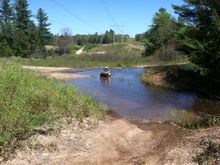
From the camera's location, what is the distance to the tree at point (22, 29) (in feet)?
242

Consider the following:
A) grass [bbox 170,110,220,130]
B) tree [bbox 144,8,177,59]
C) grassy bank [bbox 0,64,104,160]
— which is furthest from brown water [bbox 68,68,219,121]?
tree [bbox 144,8,177,59]

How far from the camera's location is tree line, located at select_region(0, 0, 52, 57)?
73.8 metres

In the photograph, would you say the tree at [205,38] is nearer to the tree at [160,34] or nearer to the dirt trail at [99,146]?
the dirt trail at [99,146]

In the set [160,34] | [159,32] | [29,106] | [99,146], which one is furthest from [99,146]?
[159,32]

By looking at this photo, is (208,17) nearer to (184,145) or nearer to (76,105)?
(76,105)

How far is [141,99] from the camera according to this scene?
25891 millimetres

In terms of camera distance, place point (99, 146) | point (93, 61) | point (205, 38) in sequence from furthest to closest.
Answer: point (93, 61)
point (205, 38)
point (99, 146)

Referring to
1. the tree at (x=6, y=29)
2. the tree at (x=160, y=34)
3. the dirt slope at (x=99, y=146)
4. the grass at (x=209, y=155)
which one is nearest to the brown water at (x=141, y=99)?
the dirt slope at (x=99, y=146)

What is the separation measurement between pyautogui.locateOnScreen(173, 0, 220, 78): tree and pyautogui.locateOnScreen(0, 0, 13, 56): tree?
4754cm

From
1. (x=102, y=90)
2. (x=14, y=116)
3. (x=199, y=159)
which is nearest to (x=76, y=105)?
(x=14, y=116)

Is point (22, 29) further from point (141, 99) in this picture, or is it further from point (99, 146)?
point (99, 146)

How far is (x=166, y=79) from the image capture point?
113ft

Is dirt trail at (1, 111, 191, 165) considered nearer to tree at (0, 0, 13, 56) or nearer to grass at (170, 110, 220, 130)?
grass at (170, 110, 220, 130)

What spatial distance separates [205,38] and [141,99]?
6167 mm
